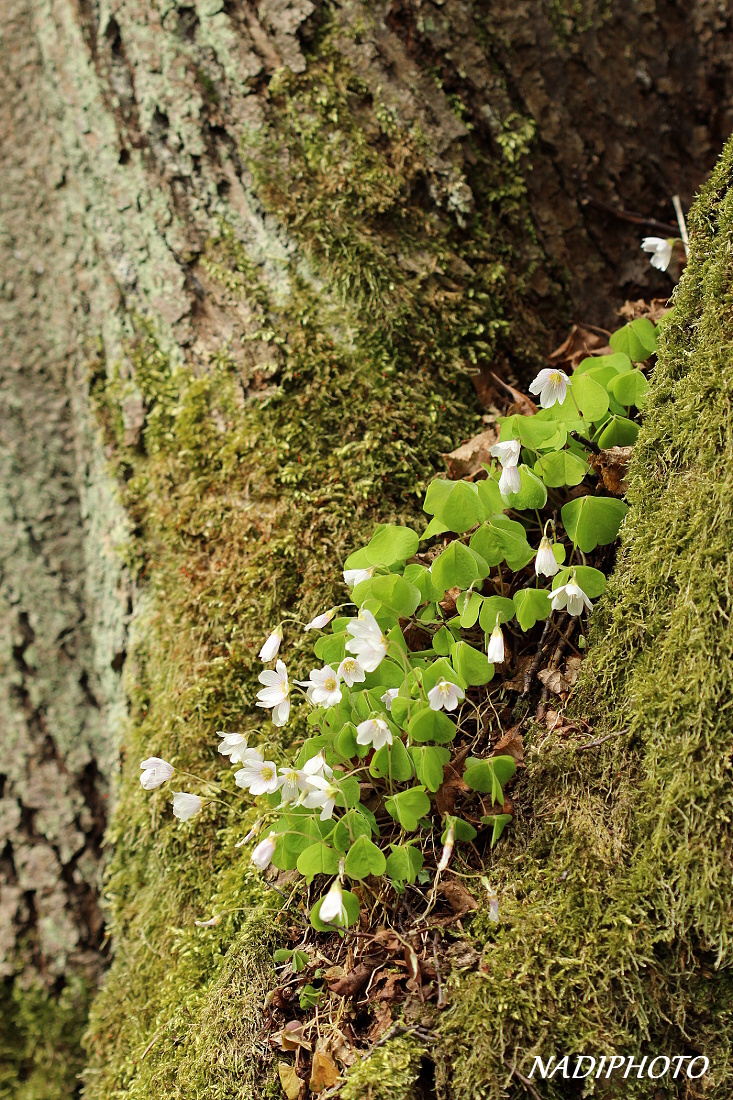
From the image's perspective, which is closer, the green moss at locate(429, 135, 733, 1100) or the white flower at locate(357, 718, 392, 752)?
the green moss at locate(429, 135, 733, 1100)

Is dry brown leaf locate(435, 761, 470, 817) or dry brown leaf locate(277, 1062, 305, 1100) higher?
dry brown leaf locate(435, 761, 470, 817)

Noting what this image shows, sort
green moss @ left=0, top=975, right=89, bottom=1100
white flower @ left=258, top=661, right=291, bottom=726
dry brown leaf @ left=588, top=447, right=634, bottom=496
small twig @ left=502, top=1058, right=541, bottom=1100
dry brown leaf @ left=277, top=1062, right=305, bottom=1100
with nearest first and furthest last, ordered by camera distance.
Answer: small twig @ left=502, top=1058, right=541, bottom=1100, dry brown leaf @ left=277, top=1062, right=305, bottom=1100, white flower @ left=258, top=661, right=291, bottom=726, dry brown leaf @ left=588, top=447, right=634, bottom=496, green moss @ left=0, top=975, right=89, bottom=1100

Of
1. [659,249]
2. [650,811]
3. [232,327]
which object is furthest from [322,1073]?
[659,249]

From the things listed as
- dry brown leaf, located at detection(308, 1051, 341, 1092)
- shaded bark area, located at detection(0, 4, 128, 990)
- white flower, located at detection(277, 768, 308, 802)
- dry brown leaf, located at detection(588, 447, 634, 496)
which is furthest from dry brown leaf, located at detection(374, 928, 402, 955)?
shaded bark area, located at detection(0, 4, 128, 990)

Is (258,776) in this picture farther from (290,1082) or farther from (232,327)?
(232,327)

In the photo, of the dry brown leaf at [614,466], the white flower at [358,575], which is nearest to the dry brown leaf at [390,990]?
the white flower at [358,575]

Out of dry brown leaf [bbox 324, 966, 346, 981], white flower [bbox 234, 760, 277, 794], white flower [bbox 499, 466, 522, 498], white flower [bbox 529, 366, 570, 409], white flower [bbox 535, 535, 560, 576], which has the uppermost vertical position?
white flower [bbox 529, 366, 570, 409]

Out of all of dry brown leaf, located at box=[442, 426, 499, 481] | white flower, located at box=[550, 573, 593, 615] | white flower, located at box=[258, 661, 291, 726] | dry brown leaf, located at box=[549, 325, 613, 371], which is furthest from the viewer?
dry brown leaf, located at box=[549, 325, 613, 371]

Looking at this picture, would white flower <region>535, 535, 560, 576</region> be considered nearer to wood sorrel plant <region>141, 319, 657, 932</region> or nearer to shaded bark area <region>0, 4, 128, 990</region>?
wood sorrel plant <region>141, 319, 657, 932</region>
